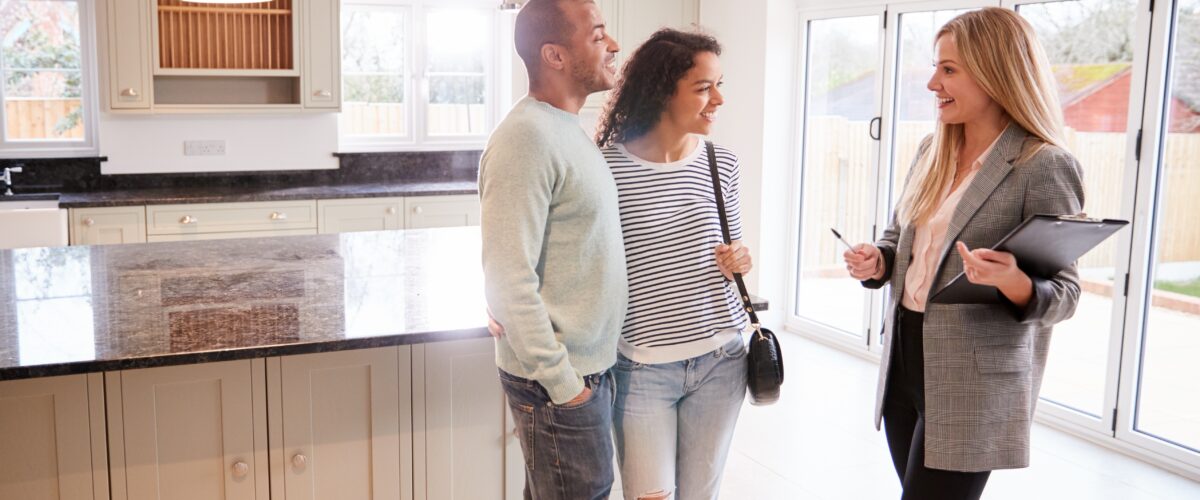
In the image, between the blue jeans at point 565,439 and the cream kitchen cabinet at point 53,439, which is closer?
the blue jeans at point 565,439

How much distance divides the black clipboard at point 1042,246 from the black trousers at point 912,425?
143 millimetres

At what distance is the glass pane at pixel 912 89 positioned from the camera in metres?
5.00

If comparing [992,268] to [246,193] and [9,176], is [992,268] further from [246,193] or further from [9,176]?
[9,176]

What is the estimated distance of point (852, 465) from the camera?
3.92 meters

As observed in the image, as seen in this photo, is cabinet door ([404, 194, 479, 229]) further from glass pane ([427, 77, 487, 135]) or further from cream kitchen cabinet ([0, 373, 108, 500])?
cream kitchen cabinet ([0, 373, 108, 500])

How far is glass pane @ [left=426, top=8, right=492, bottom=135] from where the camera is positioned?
20.6 feet

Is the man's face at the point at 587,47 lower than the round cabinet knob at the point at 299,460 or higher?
higher

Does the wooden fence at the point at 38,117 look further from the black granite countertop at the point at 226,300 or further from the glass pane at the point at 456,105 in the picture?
the black granite countertop at the point at 226,300

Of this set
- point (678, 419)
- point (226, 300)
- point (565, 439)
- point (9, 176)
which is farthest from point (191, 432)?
point (9, 176)

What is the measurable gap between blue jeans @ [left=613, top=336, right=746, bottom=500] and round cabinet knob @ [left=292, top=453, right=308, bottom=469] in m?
0.81

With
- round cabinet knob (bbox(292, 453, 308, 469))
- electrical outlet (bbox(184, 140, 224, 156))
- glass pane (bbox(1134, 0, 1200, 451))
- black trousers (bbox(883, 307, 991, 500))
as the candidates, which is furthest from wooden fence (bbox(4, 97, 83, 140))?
glass pane (bbox(1134, 0, 1200, 451))

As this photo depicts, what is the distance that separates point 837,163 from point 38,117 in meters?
4.35

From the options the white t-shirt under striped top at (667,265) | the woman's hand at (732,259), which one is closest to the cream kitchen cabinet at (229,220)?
the white t-shirt under striped top at (667,265)

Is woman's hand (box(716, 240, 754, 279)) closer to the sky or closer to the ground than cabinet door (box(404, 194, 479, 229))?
closer to the sky
